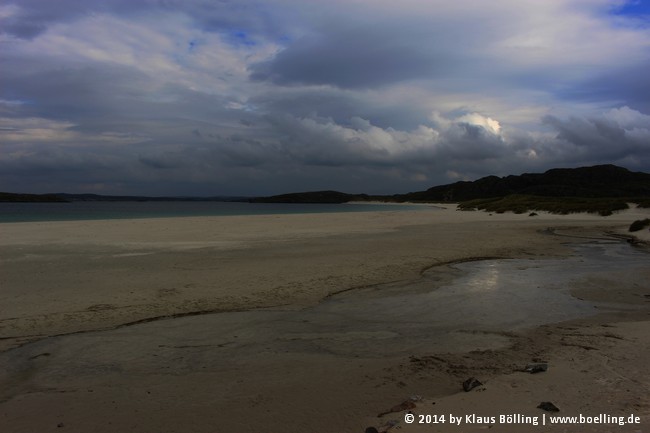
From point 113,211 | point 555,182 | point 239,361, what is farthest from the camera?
point 555,182

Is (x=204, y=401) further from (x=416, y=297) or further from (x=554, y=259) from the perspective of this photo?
(x=554, y=259)

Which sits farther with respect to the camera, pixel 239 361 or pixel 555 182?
pixel 555 182

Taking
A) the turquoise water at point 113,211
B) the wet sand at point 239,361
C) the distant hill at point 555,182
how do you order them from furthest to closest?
the distant hill at point 555,182, the turquoise water at point 113,211, the wet sand at point 239,361

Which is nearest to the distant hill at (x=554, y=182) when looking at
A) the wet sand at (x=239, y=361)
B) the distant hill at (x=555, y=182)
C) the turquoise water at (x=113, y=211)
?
the distant hill at (x=555, y=182)

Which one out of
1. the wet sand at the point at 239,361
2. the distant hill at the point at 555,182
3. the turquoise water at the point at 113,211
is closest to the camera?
the wet sand at the point at 239,361

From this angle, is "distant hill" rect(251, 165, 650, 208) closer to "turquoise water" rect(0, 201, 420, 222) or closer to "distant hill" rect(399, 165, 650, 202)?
"distant hill" rect(399, 165, 650, 202)

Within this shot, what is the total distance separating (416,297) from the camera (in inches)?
436

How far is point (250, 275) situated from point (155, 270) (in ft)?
10.9

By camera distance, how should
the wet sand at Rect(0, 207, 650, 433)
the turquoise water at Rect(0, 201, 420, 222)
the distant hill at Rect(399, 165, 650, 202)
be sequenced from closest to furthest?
the wet sand at Rect(0, 207, 650, 433) < the turquoise water at Rect(0, 201, 420, 222) < the distant hill at Rect(399, 165, 650, 202)

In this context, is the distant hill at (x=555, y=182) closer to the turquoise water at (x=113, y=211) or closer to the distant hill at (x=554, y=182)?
the distant hill at (x=554, y=182)

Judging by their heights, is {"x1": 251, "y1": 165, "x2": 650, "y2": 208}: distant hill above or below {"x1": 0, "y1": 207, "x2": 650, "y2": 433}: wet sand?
above

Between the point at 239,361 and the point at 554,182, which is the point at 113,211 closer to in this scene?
the point at 239,361

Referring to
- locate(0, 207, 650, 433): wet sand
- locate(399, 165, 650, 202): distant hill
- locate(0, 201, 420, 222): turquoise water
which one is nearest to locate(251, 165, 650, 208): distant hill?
locate(399, 165, 650, 202): distant hill

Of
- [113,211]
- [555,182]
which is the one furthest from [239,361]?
[555,182]
